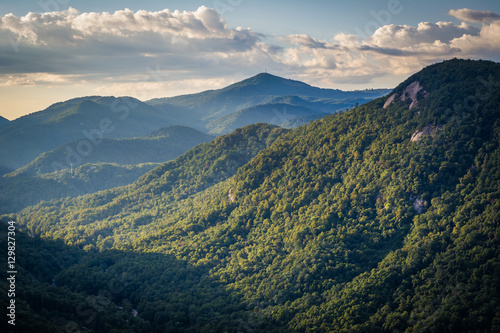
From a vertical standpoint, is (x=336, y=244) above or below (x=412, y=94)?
below

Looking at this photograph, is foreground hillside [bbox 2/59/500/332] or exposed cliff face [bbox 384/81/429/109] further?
exposed cliff face [bbox 384/81/429/109]

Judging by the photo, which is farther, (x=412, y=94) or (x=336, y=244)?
(x=412, y=94)

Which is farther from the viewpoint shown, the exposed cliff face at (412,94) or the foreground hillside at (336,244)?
the exposed cliff face at (412,94)

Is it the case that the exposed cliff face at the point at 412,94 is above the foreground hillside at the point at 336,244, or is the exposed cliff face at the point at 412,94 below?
above

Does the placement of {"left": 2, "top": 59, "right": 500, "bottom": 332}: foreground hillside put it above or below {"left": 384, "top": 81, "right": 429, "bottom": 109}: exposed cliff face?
below
